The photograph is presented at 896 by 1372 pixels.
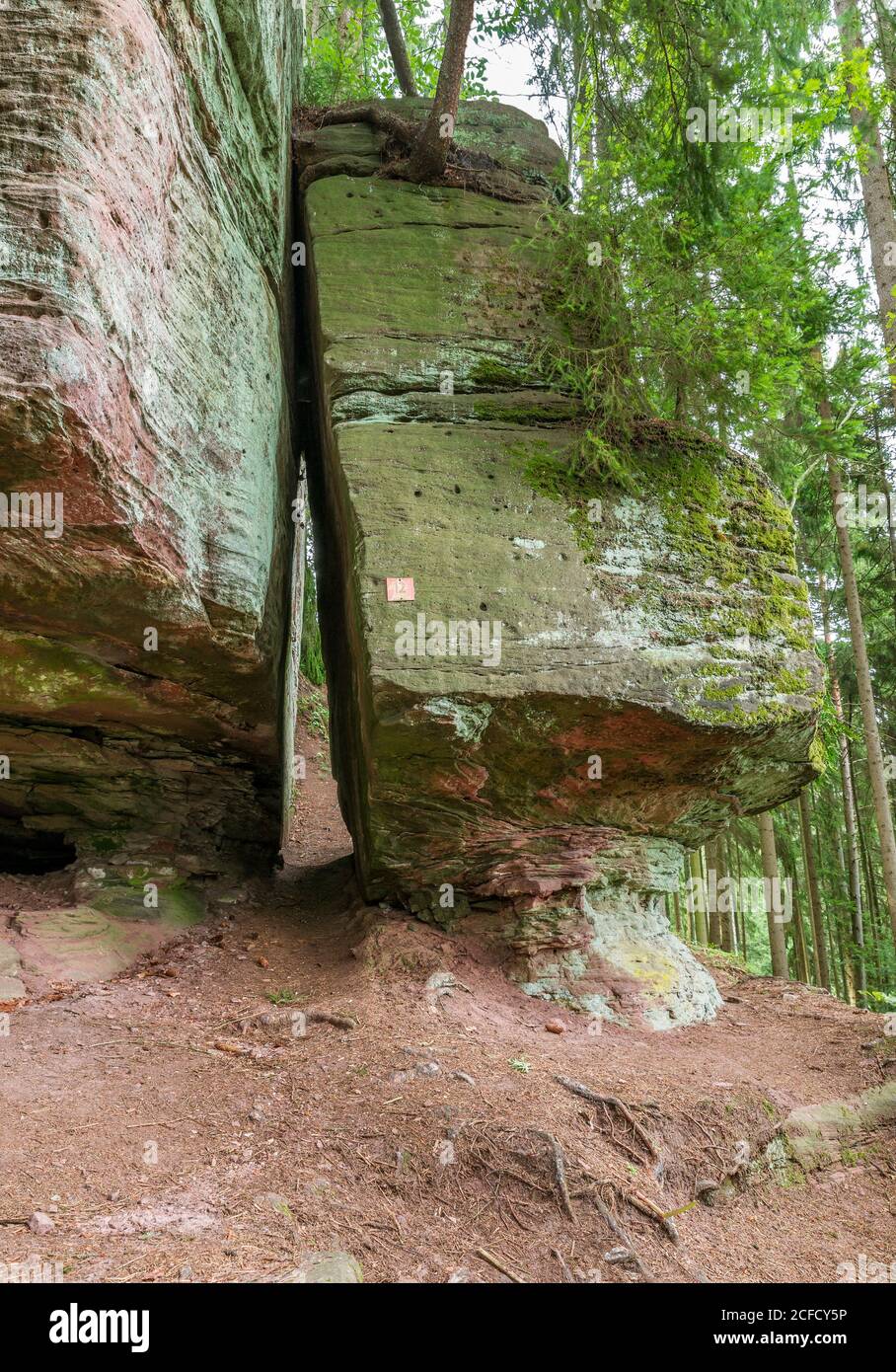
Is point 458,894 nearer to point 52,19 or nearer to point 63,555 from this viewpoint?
point 63,555

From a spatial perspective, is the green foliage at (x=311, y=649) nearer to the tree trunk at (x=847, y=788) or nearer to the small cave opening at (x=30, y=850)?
the tree trunk at (x=847, y=788)

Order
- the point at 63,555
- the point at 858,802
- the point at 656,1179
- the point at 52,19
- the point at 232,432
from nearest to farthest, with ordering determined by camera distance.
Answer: the point at 656,1179 < the point at 52,19 < the point at 63,555 < the point at 232,432 < the point at 858,802

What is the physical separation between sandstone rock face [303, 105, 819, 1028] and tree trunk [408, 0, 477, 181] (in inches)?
50.7

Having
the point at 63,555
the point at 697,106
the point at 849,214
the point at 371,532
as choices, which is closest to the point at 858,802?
the point at 849,214

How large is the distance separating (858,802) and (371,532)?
1799 cm

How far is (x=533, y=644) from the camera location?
5.39 m

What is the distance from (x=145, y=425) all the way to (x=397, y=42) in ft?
23.7

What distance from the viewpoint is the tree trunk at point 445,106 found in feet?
21.1

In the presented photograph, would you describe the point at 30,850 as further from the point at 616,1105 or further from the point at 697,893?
the point at 697,893

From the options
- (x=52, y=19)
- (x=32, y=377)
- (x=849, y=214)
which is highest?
(x=849, y=214)

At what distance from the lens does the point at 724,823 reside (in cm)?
672

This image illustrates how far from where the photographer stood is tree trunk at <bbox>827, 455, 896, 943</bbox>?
31.3 ft
